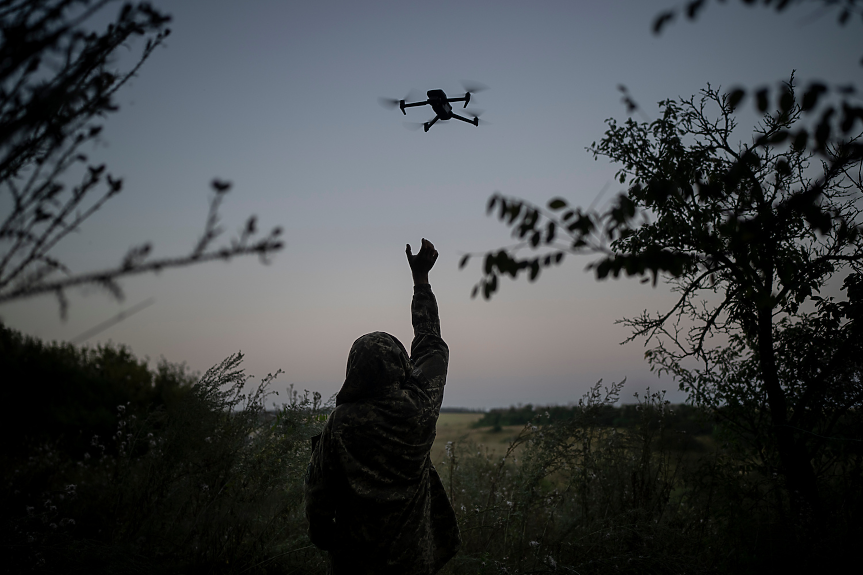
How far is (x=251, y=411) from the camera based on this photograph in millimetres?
4516

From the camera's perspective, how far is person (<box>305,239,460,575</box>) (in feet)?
8.79

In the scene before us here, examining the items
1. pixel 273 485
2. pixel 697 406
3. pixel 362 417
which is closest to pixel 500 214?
pixel 362 417

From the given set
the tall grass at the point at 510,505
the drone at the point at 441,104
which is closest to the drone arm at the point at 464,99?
the drone at the point at 441,104

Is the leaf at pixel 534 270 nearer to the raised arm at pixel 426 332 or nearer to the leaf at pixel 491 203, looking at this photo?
the leaf at pixel 491 203

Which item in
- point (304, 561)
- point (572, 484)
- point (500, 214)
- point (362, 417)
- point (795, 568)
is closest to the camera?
point (500, 214)

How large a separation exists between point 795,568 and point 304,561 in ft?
12.5

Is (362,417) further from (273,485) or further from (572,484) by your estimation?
(572,484)

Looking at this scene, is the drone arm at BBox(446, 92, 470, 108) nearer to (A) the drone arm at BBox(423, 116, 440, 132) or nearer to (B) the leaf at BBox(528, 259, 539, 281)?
(A) the drone arm at BBox(423, 116, 440, 132)

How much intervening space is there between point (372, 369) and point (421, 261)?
1.05 metres

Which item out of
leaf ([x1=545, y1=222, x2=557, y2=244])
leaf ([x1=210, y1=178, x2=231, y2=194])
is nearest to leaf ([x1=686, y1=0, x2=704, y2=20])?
leaf ([x1=545, y1=222, x2=557, y2=244])

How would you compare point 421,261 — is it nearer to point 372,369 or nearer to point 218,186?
point 372,369

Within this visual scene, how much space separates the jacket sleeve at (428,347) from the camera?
2.99 metres

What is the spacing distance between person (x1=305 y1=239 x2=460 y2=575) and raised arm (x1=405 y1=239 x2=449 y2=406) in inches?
5.0

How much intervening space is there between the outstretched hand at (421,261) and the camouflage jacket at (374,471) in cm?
72
